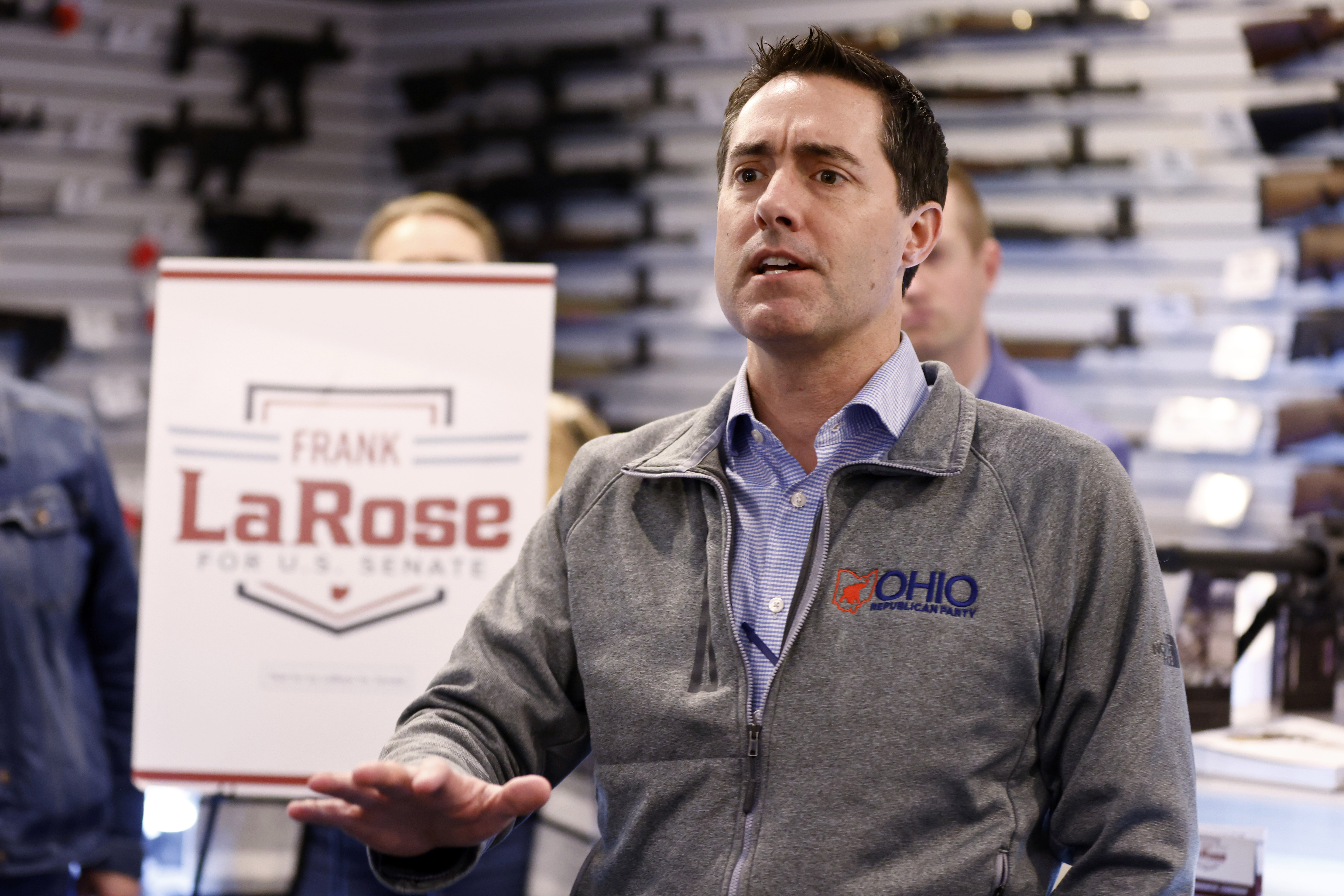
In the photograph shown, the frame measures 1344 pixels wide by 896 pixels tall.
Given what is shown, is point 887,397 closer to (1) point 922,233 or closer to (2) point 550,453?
(1) point 922,233

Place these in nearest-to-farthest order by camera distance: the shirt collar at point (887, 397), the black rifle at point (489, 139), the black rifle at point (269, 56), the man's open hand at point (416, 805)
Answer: the man's open hand at point (416, 805) → the shirt collar at point (887, 397) → the black rifle at point (269, 56) → the black rifle at point (489, 139)

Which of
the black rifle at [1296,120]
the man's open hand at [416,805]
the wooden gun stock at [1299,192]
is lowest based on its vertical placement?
the man's open hand at [416,805]

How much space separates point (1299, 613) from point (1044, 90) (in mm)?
2904

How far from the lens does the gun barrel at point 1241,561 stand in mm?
2496

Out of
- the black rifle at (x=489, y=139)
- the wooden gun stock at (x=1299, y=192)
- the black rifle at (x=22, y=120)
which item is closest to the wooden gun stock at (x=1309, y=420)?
the wooden gun stock at (x=1299, y=192)

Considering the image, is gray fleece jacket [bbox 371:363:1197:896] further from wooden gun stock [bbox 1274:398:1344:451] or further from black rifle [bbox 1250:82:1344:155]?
black rifle [bbox 1250:82:1344:155]

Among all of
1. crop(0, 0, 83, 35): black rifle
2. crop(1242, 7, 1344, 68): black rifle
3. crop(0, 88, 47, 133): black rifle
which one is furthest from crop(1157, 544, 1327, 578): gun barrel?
crop(0, 0, 83, 35): black rifle

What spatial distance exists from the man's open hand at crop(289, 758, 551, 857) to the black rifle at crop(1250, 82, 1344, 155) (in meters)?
4.19

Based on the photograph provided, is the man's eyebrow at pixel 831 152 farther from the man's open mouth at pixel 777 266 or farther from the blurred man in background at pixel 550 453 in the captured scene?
the blurred man in background at pixel 550 453

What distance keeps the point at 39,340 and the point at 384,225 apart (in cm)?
279

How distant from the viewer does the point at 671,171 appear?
5496mm

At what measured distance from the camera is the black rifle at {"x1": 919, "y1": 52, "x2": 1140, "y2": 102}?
15.8 feet

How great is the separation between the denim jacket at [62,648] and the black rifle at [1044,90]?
11.8 ft

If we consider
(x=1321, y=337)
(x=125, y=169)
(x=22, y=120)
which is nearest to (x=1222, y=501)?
(x=1321, y=337)
